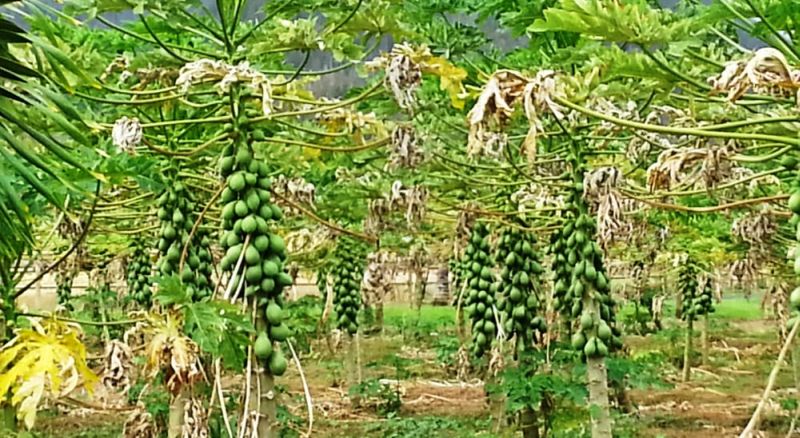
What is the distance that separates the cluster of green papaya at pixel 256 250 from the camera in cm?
365

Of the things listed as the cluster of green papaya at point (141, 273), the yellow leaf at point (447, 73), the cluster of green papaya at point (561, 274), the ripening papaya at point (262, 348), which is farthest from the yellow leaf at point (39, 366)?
the cluster of green papaya at point (141, 273)

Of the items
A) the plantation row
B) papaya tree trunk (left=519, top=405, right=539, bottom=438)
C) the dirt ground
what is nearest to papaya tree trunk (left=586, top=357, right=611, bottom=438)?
the plantation row

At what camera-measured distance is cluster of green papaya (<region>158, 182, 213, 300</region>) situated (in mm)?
4918

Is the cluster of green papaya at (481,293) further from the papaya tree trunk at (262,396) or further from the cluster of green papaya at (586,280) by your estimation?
the papaya tree trunk at (262,396)

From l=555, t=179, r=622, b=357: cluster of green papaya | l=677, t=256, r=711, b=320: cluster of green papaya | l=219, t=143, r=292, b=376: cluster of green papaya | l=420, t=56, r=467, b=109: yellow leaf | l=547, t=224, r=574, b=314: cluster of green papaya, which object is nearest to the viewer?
l=420, t=56, r=467, b=109: yellow leaf

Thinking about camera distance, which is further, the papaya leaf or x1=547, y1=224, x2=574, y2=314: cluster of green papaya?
x1=547, y1=224, x2=574, y2=314: cluster of green papaya

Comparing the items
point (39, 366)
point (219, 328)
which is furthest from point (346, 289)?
point (39, 366)

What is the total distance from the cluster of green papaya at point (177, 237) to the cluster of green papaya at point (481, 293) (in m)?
2.58

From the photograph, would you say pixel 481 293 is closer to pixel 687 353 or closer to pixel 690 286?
pixel 687 353

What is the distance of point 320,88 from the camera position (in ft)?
38.2

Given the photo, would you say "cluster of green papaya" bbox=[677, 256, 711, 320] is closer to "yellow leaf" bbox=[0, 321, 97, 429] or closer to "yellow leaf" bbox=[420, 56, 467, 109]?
"yellow leaf" bbox=[420, 56, 467, 109]

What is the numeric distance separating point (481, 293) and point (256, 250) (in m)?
3.64

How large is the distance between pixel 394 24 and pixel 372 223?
2.44 m

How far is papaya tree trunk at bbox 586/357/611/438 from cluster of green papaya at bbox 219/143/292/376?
1.91 m
